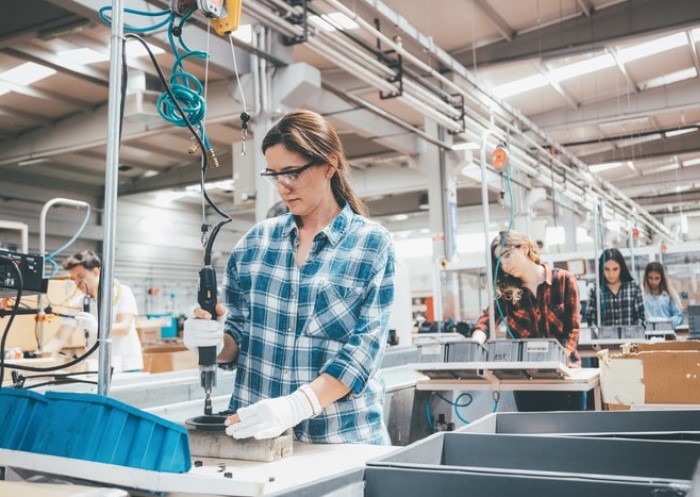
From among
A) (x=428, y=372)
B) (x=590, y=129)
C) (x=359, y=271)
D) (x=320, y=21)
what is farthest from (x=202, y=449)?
(x=590, y=129)

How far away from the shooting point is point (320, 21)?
14.0 feet

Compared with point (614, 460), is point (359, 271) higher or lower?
higher

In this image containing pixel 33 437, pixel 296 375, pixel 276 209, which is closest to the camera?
pixel 33 437

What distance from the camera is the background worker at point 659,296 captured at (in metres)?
5.30

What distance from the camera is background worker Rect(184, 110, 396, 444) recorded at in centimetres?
112

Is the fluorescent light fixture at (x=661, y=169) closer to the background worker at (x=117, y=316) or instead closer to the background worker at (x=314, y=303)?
the background worker at (x=117, y=316)

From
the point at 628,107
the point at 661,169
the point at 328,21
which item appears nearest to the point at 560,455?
the point at 328,21

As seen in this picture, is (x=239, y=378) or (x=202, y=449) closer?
(x=202, y=449)

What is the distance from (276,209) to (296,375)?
2.22m

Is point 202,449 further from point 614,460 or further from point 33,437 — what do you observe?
point 614,460

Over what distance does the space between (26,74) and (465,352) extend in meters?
5.02

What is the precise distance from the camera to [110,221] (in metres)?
0.94

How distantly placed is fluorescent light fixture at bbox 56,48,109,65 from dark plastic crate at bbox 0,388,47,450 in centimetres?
469

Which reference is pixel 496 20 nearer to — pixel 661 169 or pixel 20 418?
pixel 20 418
